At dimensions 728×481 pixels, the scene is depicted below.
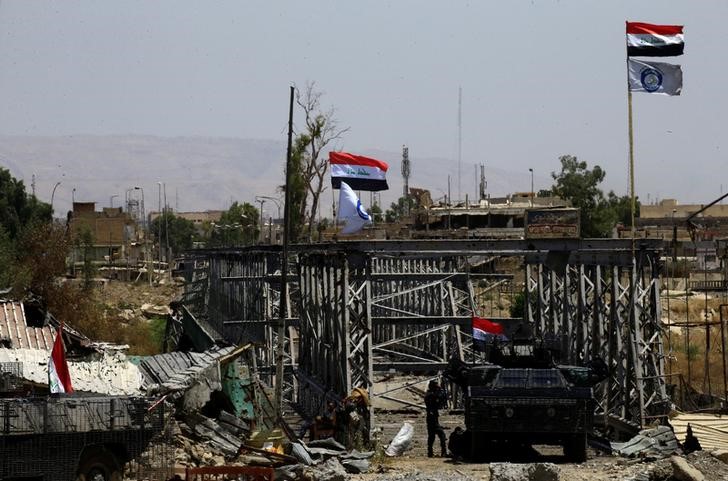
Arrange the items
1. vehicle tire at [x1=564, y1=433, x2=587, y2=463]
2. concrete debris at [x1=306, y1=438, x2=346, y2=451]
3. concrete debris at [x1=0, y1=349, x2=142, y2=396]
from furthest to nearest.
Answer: concrete debris at [x1=306, y1=438, x2=346, y2=451], vehicle tire at [x1=564, y1=433, x2=587, y2=463], concrete debris at [x1=0, y1=349, x2=142, y2=396]

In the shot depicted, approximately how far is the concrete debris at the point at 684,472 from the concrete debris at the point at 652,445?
3264 mm

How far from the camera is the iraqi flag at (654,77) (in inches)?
1201

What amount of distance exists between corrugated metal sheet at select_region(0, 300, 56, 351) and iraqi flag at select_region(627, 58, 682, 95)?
1433 centimetres

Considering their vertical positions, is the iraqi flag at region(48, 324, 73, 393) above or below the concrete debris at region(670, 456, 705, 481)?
above

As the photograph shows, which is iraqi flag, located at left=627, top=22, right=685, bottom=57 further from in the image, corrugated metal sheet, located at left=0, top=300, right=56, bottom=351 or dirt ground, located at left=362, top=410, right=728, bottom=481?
corrugated metal sheet, located at left=0, top=300, right=56, bottom=351

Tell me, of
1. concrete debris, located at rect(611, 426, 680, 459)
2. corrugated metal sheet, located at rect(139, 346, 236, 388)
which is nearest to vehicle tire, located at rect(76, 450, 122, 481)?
corrugated metal sheet, located at rect(139, 346, 236, 388)

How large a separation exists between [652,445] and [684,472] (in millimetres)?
4598

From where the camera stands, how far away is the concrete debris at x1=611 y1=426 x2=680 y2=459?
958 inches

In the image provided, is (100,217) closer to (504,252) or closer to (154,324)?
(154,324)

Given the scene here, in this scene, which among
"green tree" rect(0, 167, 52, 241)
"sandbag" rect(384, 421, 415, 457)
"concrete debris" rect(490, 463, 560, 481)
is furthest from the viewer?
"green tree" rect(0, 167, 52, 241)

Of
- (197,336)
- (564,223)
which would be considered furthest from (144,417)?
(197,336)

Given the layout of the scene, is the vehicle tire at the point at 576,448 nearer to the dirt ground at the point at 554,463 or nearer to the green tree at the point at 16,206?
the dirt ground at the point at 554,463

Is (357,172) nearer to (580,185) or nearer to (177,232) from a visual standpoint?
(580,185)

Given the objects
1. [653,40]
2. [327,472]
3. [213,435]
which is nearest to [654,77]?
[653,40]
